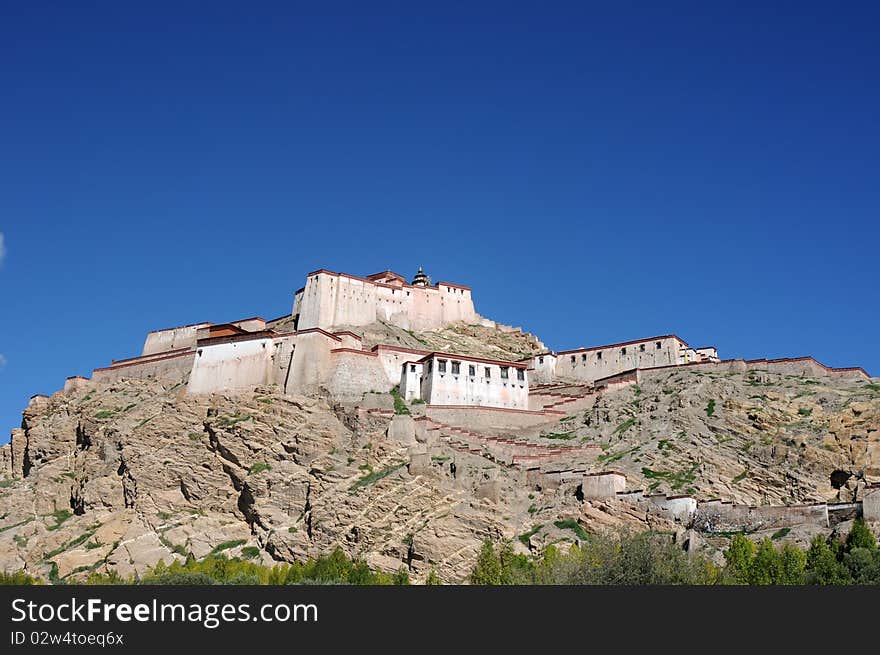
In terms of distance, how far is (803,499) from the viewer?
61719 millimetres

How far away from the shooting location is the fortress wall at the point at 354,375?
7969 cm

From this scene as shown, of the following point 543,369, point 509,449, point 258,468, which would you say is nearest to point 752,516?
point 509,449

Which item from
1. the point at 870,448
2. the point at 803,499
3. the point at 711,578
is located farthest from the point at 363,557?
the point at 870,448

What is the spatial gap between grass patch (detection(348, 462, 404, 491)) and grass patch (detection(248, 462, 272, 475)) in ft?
21.1

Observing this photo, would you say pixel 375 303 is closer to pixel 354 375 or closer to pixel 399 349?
pixel 399 349

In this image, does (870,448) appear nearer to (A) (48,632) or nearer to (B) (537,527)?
(B) (537,527)

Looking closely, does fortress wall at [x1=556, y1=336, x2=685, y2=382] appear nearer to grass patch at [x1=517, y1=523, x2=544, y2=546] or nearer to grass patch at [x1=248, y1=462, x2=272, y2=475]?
grass patch at [x1=517, y1=523, x2=544, y2=546]

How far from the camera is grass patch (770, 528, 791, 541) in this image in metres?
56.7

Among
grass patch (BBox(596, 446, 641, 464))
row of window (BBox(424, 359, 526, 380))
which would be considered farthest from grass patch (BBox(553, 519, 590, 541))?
row of window (BBox(424, 359, 526, 380))

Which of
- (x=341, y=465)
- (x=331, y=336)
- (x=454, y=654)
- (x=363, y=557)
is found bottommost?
(x=454, y=654)

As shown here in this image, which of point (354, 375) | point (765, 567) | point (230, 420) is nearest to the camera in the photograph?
Answer: point (765, 567)

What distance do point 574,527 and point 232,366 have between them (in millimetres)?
33848

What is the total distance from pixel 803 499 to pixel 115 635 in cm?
4213

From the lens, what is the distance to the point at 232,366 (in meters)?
82.9
